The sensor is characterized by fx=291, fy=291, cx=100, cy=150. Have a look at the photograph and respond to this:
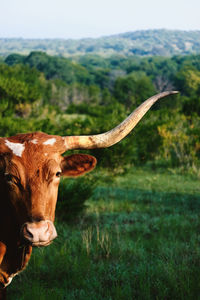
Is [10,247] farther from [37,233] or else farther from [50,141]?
[50,141]

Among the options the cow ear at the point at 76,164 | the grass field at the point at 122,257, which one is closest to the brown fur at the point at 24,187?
the cow ear at the point at 76,164

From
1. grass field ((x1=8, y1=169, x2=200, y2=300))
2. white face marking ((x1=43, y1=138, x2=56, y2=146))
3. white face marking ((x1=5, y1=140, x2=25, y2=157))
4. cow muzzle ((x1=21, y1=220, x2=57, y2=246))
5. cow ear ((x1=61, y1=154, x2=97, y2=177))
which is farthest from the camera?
grass field ((x1=8, y1=169, x2=200, y2=300))

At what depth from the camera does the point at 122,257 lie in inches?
154

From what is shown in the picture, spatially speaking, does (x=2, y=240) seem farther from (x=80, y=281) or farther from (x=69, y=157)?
(x=80, y=281)

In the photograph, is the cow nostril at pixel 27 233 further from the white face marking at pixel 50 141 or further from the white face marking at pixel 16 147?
the white face marking at pixel 50 141

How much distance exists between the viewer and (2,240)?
243 centimetres

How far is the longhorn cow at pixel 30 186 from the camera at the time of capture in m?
2.02

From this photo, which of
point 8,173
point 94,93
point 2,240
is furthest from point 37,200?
point 94,93

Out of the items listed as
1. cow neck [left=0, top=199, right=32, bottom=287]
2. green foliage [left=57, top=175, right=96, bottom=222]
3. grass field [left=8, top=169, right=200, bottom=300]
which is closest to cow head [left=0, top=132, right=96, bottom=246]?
cow neck [left=0, top=199, right=32, bottom=287]

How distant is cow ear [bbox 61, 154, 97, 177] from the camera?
2662mm

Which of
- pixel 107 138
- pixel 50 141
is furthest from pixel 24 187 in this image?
pixel 107 138

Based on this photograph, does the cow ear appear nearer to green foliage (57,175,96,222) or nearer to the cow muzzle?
the cow muzzle

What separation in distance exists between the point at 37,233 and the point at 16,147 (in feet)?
2.24

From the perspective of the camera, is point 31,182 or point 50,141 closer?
point 31,182
